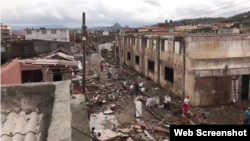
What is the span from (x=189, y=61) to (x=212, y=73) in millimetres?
1694

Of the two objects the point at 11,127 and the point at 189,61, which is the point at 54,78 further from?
the point at 11,127

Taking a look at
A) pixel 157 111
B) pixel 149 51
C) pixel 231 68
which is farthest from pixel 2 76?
pixel 149 51

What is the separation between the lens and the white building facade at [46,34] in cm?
5028

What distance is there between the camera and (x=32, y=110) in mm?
4285

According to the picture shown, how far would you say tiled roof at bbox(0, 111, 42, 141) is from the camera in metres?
→ 3.47

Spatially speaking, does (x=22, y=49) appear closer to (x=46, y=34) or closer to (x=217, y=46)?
(x=217, y=46)

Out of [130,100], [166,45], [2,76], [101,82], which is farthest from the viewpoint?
[101,82]

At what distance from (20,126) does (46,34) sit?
166ft

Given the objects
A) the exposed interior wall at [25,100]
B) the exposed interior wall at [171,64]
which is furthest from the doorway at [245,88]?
the exposed interior wall at [25,100]

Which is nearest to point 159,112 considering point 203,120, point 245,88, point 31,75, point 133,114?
point 133,114

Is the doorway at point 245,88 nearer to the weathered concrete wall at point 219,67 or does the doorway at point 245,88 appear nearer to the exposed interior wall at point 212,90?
the weathered concrete wall at point 219,67

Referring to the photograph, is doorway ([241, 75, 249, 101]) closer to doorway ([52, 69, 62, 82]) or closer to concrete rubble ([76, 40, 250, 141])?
concrete rubble ([76, 40, 250, 141])

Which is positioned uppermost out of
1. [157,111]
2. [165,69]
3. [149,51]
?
[149,51]

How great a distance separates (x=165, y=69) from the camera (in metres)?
20.6
